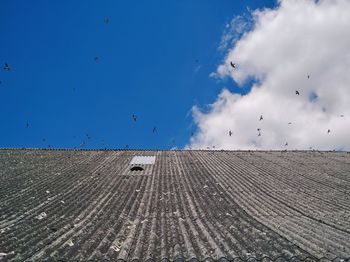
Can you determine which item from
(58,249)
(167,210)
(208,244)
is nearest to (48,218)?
(58,249)

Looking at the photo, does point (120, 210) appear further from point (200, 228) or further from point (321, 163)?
point (321, 163)

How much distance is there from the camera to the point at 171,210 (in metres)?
7.84

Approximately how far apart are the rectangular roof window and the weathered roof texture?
33cm

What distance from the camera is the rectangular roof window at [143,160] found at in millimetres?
13561

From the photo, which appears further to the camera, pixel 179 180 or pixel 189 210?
pixel 179 180

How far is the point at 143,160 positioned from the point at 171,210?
254 inches

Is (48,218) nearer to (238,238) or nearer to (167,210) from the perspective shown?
(167,210)

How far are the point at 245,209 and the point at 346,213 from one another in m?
→ 2.42

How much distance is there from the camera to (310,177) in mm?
11992

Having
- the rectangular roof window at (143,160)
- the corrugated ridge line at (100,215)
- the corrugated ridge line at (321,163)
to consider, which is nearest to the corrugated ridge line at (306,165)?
the corrugated ridge line at (321,163)

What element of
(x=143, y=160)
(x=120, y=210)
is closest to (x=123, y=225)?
(x=120, y=210)

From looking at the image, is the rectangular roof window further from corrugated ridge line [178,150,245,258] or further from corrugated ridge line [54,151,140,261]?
corrugated ridge line [178,150,245,258]

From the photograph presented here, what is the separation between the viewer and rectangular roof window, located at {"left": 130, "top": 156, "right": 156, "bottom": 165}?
1356cm

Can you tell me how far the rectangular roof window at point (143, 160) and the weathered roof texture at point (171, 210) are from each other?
0.33m
